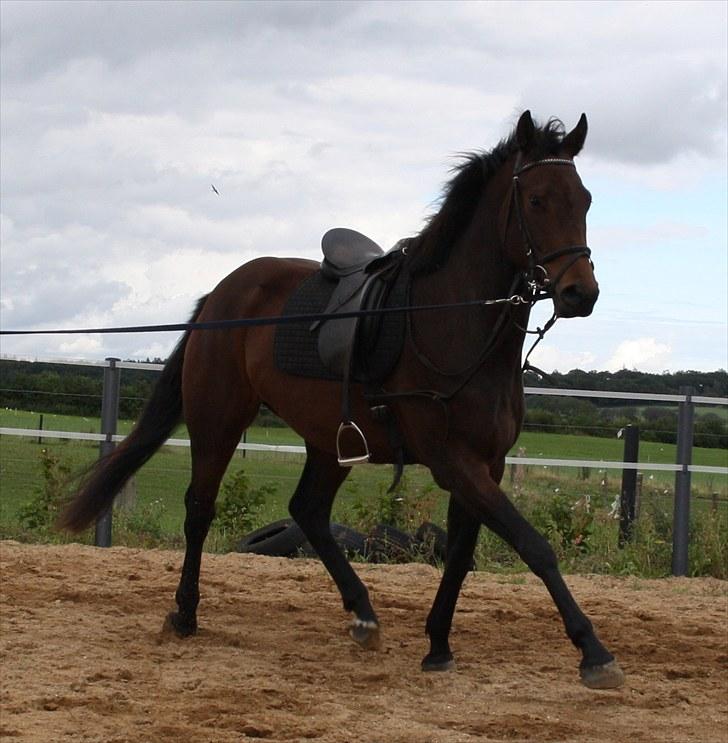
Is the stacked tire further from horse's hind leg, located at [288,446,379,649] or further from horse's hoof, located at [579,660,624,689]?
horse's hoof, located at [579,660,624,689]

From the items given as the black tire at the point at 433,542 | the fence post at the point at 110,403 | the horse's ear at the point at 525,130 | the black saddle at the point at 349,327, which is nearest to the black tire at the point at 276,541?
the black tire at the point at 433,542

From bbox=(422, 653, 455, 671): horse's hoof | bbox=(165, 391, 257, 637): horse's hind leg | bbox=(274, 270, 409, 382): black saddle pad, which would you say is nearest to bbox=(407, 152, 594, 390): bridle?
bbox=(274, 270, 409, 382): black saddle pad

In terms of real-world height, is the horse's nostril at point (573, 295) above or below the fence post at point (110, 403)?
above

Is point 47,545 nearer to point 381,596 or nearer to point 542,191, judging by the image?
point 381,596

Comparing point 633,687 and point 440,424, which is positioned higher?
point 440,424

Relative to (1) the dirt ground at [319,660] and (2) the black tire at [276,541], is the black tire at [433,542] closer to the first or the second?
(1) the dirt ground at [319,660]

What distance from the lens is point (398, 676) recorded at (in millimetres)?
5605


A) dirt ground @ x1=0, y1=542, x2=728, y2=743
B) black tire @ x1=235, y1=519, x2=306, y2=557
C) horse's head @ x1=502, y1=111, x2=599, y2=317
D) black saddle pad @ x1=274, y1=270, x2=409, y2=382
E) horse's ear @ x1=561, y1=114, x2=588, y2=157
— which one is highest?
horse's ear @ x1=561, y1=114, x2=588, y2=157

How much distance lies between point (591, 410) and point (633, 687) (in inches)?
356

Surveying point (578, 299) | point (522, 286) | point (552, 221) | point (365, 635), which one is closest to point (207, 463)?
point (365, 635)

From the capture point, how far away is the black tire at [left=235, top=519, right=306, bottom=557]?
366 inches

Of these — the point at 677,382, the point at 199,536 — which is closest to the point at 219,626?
the point at 199,536

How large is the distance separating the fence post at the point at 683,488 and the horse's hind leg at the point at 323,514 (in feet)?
13.2

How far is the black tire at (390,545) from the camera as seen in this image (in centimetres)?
939
